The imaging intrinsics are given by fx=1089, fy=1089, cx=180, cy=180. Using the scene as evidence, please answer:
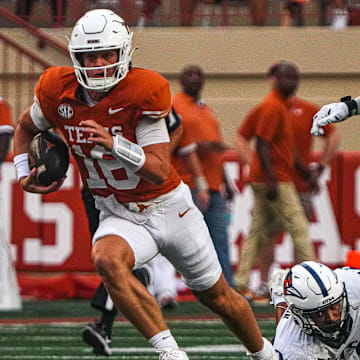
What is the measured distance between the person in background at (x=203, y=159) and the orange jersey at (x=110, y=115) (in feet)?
7.84

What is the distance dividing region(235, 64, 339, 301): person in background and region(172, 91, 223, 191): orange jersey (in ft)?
1.10

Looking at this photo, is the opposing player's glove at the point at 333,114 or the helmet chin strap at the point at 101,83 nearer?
the opposing player's glove at the point at 333,114

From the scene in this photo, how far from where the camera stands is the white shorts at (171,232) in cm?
452

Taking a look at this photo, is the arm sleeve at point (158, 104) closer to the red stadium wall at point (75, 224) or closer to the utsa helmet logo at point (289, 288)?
the utsa helmet logo at point (289, 288)

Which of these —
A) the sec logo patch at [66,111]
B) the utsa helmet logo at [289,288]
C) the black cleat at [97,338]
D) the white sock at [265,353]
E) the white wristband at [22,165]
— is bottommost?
the black cleat at [97,338]

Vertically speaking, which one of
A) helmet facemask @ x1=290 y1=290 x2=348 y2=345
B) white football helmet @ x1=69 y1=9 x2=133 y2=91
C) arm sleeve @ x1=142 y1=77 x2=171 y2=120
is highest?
white football helmet @ x1=69 y1=9 x2=133 y2=91

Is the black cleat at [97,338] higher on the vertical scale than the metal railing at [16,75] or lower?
lower

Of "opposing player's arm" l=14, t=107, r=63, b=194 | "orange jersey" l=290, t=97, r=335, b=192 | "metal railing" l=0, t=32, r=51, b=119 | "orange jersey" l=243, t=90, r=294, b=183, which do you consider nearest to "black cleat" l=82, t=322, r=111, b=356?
"opposing player's arm" l=14, t=107, r=63, b=194

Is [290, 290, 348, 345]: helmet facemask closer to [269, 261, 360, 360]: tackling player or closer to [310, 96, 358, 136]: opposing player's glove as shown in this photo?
[269, 261, 360, 360]: tackling player

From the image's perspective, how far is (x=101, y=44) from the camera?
4.50 m

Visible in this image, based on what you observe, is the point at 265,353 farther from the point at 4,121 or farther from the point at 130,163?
the point at 4,121

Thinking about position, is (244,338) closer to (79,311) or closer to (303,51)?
(79,311)

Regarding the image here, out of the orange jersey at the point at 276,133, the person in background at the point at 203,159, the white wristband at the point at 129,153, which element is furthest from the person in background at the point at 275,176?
the white wristband at the point at 129,153

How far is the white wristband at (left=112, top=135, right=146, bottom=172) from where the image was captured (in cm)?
425
